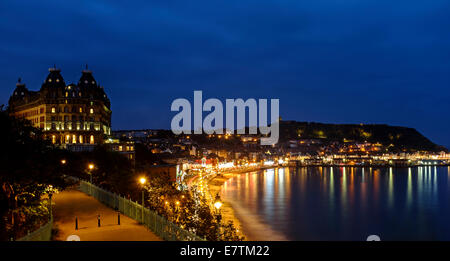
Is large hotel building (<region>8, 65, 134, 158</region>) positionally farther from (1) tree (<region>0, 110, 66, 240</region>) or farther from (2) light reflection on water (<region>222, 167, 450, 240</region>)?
(1) tree (<region>0, 110, 66, 240</region>)

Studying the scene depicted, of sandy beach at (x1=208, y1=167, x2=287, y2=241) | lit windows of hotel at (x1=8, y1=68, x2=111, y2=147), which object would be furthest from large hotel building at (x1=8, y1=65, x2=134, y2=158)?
sandy beach at (x1=208, y1=167, x2=287, y2=241)

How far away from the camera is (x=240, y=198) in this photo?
241 ft

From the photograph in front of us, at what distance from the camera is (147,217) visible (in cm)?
1866

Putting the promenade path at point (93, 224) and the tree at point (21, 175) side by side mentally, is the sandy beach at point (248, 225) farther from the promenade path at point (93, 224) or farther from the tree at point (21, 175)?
the tree at point (21, 175)

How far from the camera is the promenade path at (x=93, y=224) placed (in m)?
17.2

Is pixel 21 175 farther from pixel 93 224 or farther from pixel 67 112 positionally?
pixel 67 112

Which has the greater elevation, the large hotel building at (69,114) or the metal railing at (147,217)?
the large hotel building at (69,114)

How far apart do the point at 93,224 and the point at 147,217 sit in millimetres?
3064

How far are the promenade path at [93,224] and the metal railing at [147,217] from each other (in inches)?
10.7

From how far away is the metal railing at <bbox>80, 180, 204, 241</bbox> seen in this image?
14.3 metres

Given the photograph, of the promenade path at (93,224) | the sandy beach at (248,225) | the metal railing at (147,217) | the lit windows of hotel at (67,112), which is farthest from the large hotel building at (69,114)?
the promenade path at (93,224)

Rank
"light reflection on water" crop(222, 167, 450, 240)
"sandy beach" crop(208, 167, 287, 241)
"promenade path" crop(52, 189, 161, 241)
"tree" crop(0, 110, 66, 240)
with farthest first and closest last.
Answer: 1. "light reflection on water" crop(222, 167, 450, 240)
2. "sandy beach" crop(208, 167, 287, 241)
3. "promenade path" crop(52, 189, 161, 241)
4. "tree" crop(0, 110, 66, 240)

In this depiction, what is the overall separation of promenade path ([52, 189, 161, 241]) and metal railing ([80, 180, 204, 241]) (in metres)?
0.27
